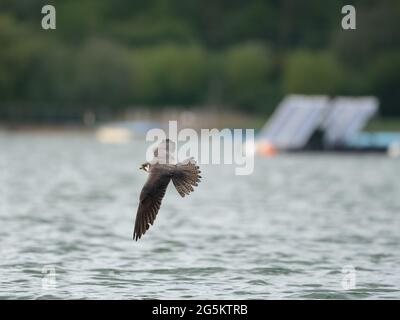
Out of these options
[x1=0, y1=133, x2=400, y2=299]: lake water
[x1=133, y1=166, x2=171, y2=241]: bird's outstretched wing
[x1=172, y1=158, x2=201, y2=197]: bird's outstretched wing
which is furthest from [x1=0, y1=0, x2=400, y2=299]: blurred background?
[x1=172, y1=158, x2=201, y2=197]: bird's outstretched wing

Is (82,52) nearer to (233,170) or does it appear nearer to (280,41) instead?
(280,41)

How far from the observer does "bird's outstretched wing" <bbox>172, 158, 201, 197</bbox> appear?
17.1 m

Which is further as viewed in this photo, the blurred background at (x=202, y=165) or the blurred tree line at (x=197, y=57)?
the blurred tree line at (x=197, y=57)

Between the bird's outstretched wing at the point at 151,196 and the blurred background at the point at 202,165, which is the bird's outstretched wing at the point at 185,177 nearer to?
the bird's outstretched wing at the point at 151,196

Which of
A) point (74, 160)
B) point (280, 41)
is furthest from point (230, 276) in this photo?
point (280, 41)

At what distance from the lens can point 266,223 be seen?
29547mm

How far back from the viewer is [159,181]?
56.4ft

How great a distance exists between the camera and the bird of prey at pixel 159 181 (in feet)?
56.3

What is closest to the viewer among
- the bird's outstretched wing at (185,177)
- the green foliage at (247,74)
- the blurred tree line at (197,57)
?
the bird's outstretched wing at (185,177)

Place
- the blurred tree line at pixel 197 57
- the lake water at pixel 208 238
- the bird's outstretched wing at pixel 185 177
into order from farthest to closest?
1. the blurred tree line at pixel 197 57
2. the lake water at pixel 208 238
3. the bird's outstretched wing at pixel 185 177

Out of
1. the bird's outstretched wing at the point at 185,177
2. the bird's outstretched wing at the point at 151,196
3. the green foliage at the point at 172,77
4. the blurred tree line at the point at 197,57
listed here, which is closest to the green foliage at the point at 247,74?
the blurred tree line at the point at 197,57

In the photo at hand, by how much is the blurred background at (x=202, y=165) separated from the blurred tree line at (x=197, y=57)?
0.49 ft

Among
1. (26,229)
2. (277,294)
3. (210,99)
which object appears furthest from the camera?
(210,99)

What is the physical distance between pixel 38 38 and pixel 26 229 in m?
74.7
